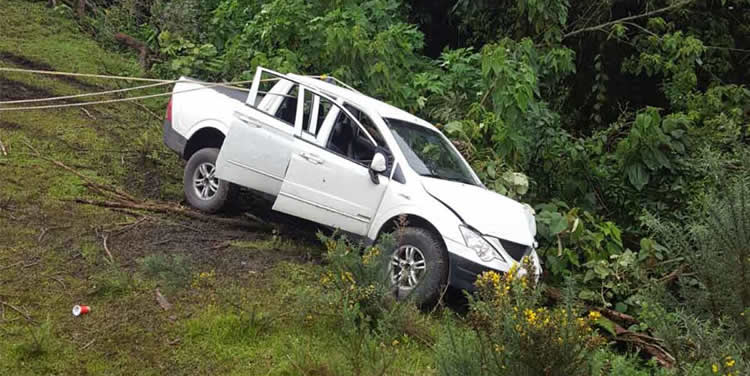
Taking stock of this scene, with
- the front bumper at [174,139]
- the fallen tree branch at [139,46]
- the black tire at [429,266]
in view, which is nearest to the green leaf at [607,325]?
the black tire at [429,266]

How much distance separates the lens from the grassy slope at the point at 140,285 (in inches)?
206

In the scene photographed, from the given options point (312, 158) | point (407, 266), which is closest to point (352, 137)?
point (312, 158)

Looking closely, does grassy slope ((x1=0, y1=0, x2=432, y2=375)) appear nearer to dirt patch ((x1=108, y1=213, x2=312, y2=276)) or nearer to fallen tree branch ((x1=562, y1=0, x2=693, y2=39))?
dirt patch ((x1=108, y1=213, x2=312, y2=276))

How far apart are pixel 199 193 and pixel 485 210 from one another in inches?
138

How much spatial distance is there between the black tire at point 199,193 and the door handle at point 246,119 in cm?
72

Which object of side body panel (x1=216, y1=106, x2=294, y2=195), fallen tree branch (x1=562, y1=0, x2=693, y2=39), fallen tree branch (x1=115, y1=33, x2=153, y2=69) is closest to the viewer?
side body panel (x1=216, y1=106, x2=294, y2=195)

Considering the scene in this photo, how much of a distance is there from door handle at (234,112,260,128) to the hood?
1.95 m

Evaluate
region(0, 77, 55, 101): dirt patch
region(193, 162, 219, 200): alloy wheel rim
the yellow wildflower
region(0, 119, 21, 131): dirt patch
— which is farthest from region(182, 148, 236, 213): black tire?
the yellow wildflower

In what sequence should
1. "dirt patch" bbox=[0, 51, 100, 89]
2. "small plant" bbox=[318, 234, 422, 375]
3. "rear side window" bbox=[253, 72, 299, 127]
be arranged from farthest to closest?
"dirt patch" bbox=[0, 51, 100, 89], "rear side window" bbox=[253, 72, 299, 127], "small plant" bbox=[318, 234, 422, 375]

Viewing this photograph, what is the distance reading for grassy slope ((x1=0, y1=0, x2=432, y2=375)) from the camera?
5230mm

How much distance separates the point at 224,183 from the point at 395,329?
352cm

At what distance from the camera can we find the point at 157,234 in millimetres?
7828

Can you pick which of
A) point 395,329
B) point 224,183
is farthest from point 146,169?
point 395,329

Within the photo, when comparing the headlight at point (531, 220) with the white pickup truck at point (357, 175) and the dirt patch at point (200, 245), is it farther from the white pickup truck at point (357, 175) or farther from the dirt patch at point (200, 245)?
the dirt patch at point (200, 245)
